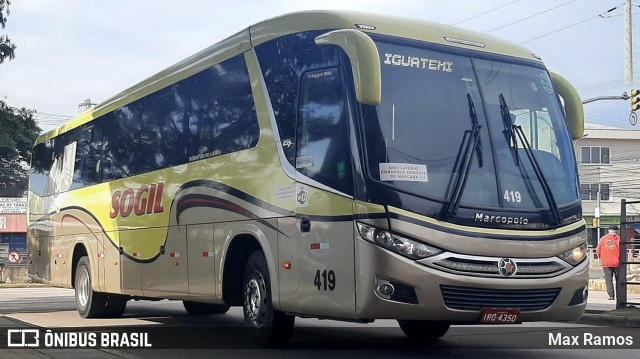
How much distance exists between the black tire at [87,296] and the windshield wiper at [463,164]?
9.21 m

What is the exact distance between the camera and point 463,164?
29.2 feet

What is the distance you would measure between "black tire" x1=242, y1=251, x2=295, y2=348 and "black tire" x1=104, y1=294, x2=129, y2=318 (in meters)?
6.36

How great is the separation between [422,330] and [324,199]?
9.98 ft

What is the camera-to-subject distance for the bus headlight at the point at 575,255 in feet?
30.3

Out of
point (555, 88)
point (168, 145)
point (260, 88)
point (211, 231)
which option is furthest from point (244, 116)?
point (555, 88)

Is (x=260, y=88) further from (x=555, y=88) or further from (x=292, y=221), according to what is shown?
(x=555, y=88)

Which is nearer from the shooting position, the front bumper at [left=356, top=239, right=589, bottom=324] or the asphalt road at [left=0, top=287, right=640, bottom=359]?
the front bumper at [left=356, top=239, right=589, bottom=324]

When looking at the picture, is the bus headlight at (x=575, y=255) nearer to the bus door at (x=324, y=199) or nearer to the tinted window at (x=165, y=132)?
the bus door at (x=324, y=199)

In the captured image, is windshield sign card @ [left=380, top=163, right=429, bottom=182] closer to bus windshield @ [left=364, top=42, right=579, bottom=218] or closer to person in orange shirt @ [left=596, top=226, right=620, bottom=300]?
bus windshield @ [left=364, top=42, right=579, bottom=218]

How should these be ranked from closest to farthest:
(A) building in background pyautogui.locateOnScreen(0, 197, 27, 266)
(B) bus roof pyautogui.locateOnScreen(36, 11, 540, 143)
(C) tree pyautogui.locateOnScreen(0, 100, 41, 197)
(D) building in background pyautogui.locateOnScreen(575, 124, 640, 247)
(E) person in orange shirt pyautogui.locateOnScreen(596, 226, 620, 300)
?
1. (B) bus roof pyautogui.locateOnScreen(36, 11, 540, 143)
2. (E) person in orange shirt pyautogui.locateOnScreen(596, 226, 620, 300)
3. (A) building in background pyautogui.locateOnScreen(0, 197, 27, 266)
4. (C) tree pyautogui.locateOnScreen(0, 100, 41, 197)
5. (D) building in background pyautogui.locateOnScreen(575, 124, 640, 247)

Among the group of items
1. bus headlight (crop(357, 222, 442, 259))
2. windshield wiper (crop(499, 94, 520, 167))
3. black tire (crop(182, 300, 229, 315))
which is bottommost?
black tire (crop(182, 300, 229, 315))

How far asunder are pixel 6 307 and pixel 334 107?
46.8 feet

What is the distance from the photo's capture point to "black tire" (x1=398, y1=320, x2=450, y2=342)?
11180mm

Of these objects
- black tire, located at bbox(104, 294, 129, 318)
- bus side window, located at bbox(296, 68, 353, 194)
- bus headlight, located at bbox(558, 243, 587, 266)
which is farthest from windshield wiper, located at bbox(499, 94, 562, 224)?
black tire, located at bbox(104, 294, 129, 318)
